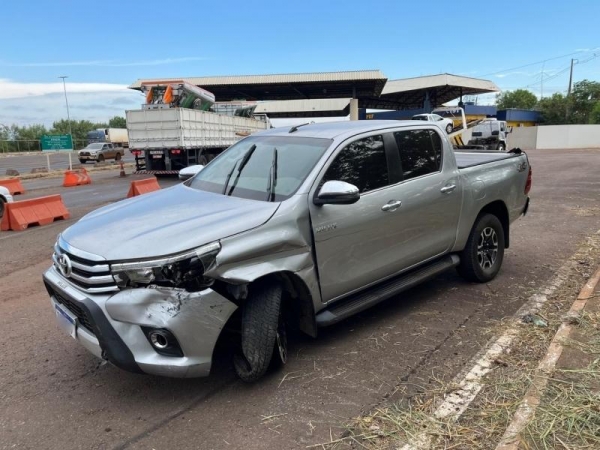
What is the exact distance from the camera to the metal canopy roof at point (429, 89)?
5356 centimetres

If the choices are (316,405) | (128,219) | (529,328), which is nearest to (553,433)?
(316,405)

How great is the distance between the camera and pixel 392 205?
13.5 ft

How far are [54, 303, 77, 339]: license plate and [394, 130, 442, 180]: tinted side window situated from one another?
2988mm

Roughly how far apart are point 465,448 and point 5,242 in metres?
8.49

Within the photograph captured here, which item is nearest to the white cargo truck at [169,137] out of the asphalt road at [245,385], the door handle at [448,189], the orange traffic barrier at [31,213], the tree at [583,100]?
the orange traffic barrier at [31,213]

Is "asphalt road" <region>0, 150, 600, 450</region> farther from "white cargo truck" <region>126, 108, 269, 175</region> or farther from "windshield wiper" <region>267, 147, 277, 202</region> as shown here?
"white cargo truck" <region>126, 108, 269, 175</region>

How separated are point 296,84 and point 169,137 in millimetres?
36354

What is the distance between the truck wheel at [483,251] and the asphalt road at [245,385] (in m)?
0.16

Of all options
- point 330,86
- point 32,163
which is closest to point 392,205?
point 32,163

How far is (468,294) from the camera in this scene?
205 inches

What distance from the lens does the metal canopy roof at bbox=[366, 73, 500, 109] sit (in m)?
53.6

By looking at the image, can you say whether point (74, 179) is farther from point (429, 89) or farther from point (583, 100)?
point (583, 100)

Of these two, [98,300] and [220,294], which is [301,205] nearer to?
[220,294]

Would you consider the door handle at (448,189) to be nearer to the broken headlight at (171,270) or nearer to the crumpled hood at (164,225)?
the crumpled hood at (164,225)
